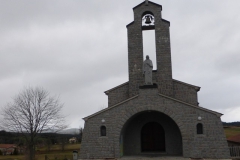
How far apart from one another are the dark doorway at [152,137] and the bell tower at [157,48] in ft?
8.31

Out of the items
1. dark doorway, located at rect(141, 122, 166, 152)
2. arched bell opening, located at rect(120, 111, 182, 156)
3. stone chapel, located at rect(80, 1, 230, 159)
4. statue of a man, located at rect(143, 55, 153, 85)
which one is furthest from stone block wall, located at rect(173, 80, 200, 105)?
statue of a man, located at rect(143, 55, 153, 85)

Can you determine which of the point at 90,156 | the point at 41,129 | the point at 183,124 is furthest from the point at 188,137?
the point at 41,129

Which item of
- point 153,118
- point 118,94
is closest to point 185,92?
point 153,118

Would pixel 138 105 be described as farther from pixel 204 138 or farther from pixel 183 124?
pixel 204 138

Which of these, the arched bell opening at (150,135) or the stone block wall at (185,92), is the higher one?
the stone block wall at (185,92)

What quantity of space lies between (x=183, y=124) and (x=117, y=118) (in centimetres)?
419

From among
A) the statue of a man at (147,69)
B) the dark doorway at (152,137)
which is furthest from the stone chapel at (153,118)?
the statue of a man at (147,69)

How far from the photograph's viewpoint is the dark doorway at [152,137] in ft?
65.4

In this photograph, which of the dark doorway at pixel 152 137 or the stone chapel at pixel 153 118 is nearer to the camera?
the stone chapel at pixel 153 118

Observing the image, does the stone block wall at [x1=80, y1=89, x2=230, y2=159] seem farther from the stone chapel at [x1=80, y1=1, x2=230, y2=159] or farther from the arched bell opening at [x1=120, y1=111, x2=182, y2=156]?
the arched bell opening at [x1=120, y1=111, x2=182, y2=156]

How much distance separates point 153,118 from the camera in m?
19.8

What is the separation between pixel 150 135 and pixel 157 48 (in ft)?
20.9

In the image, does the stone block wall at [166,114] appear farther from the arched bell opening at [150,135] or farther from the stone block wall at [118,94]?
the stone block wall at [118,94]

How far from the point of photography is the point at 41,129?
1041 inches
